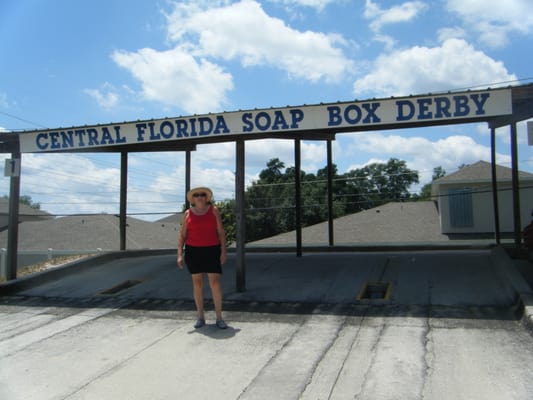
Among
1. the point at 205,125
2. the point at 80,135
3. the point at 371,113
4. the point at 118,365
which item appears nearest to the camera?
the point at 118,365

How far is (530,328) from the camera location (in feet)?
17.2

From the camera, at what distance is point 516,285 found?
6.56 metres

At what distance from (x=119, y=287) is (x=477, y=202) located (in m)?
16.0

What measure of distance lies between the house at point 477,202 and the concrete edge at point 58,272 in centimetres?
1301

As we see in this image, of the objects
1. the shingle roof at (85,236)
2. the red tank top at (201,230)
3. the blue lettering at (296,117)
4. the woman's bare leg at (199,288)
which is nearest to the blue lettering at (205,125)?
the blue lettering at (296,117)

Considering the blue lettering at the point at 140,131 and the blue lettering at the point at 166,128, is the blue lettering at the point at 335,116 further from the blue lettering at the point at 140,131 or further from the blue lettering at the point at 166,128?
the blue lettering at the point at 140,131

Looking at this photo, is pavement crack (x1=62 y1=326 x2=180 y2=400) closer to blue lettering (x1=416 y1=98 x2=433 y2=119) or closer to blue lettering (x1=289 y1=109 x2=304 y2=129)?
blue lettering (x1=289 y1=109 x2=304 y2=129)

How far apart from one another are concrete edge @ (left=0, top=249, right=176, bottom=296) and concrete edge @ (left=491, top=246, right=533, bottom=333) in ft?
26.7

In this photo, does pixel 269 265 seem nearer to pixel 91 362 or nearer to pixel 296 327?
pixel 296 327

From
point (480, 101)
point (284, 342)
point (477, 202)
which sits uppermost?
point (480, 101)

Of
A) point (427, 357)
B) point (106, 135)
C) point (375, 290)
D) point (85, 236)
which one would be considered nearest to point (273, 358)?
point (427, 357)

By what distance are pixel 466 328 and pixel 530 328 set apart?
2.09ft

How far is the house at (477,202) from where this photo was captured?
1920 cm

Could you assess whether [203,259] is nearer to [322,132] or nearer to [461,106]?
[461,106]
